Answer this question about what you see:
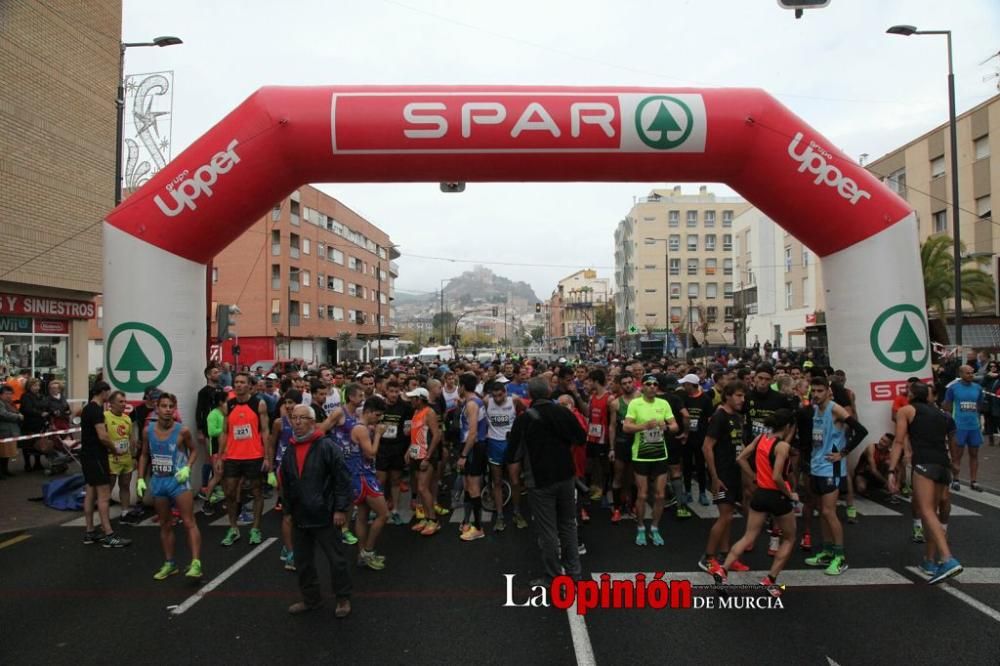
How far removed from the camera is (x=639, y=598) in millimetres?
5207

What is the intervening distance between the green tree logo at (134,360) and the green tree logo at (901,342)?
9824mm

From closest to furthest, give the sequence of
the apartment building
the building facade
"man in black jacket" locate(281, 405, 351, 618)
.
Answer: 1. "man in black jacket" locate(281, 405, 351, 618)
2. the building facade
3. the apartment building

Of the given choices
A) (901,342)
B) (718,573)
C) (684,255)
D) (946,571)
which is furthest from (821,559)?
(684,255)

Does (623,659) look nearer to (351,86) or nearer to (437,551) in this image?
(437,551)

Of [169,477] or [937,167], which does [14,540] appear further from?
[937,167]

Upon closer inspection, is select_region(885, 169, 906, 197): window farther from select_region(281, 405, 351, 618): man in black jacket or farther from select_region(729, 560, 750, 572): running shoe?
select_region(281, 405, 351, 618): man in black jacket

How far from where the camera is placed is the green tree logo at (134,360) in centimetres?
848

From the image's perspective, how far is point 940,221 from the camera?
29.2 metres

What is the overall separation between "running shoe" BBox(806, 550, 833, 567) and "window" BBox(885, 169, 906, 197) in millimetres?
31103

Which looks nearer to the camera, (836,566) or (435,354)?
(836,566)

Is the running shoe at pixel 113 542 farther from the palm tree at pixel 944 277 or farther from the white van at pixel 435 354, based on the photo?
the white van at pixel 435 354

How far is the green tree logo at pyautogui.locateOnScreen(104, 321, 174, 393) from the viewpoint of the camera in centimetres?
848

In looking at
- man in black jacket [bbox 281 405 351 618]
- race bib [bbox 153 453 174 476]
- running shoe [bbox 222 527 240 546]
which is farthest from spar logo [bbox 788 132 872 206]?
running shoe [bbox 222 527 240 546]

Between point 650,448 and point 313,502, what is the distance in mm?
3566
